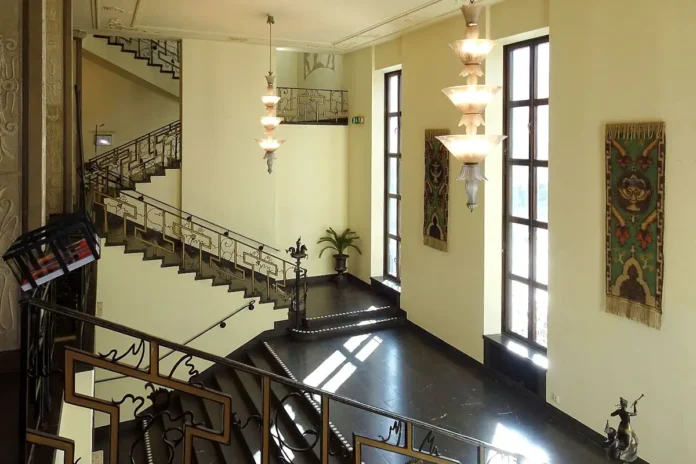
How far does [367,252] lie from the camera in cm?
1078

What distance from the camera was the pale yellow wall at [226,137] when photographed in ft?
32.1

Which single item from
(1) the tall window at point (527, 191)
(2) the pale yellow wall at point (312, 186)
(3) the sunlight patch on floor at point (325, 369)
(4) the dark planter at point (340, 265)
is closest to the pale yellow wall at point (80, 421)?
(3) the sunlight patch on floor at point (325, 369)

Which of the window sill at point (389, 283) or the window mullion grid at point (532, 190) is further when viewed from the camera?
the window sill at point (389, 283)

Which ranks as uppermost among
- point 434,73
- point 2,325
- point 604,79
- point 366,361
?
point 434,73

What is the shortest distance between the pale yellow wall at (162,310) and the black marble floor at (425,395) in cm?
70

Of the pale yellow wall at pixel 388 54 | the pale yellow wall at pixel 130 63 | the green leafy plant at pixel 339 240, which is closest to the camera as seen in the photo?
the pale yellow wall at pixel 388 54

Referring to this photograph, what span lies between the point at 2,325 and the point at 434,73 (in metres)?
6.53

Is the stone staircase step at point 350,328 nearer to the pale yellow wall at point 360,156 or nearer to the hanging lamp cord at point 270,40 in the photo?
the pale yellow wall at point 360,156

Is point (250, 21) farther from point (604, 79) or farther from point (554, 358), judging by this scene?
point (554, 358)

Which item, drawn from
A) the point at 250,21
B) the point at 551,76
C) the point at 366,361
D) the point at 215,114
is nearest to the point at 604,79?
the point at 551,76

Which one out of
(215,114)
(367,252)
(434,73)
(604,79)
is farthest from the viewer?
(367,252)

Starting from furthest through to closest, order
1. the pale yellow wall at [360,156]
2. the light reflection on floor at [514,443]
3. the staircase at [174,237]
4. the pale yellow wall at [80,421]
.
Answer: the pale yellow wall at [360,156] < the staircase at [174,237] < the light reflection on floor at [514,443] < the pale yellow wall at [80,421]

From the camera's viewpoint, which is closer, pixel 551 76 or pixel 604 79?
pixel 604 79

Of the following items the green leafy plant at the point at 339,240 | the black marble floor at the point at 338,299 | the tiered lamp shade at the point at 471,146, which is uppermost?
the tiered lamp shade at the point at 471,146
